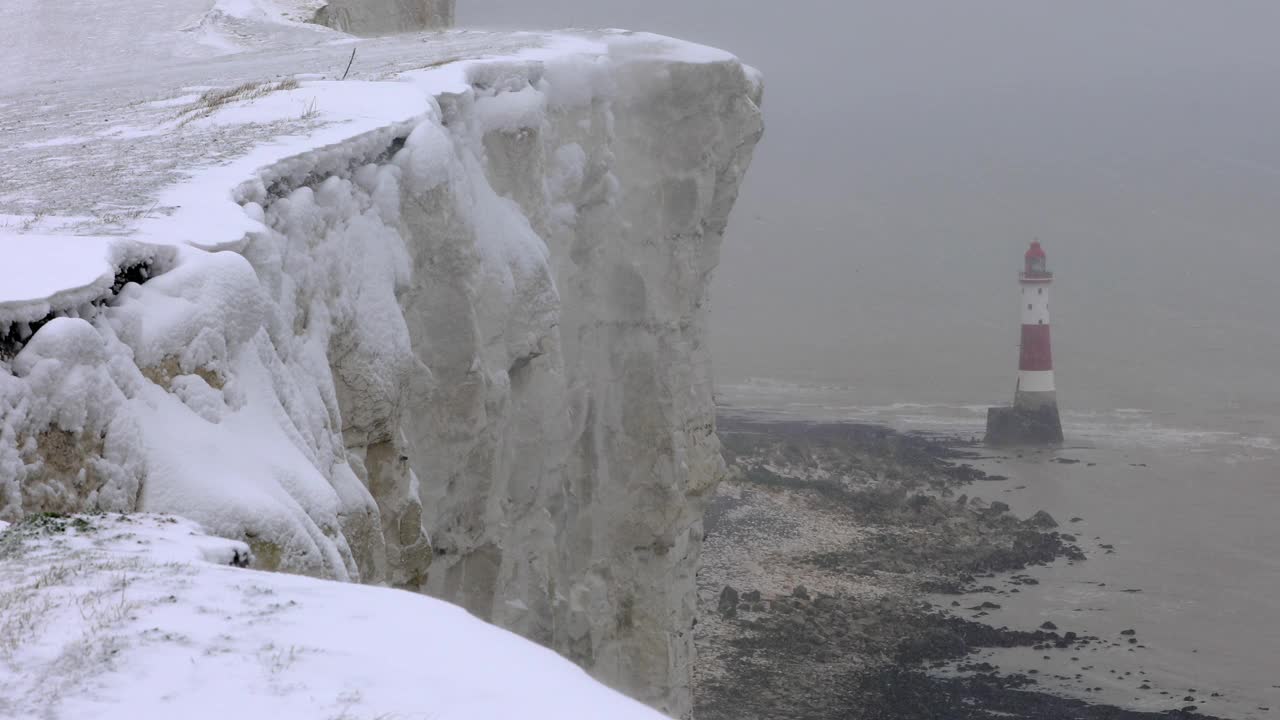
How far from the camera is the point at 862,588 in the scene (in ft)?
122

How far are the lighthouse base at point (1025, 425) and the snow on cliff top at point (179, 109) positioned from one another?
155 ft

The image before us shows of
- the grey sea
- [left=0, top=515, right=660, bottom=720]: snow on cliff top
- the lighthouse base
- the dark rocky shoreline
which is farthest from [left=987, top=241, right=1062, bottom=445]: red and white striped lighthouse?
[left=0, top=515, right=660, bottom=720]: snow on cliff top

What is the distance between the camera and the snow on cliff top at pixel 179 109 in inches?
291

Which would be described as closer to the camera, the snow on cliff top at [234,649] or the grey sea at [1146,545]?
→ the snow on cliff top at [234,649]

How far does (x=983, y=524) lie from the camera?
4522cm

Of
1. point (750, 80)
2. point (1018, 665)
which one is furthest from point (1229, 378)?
point (750, 80)

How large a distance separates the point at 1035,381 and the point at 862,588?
3185 centimetres

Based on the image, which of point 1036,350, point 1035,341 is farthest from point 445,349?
point 1035,341

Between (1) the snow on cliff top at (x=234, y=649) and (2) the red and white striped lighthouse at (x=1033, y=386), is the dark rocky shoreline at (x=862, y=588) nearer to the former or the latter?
(2) the red and white striped lighthouse at (x=1033, y=386)

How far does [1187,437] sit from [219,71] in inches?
2313

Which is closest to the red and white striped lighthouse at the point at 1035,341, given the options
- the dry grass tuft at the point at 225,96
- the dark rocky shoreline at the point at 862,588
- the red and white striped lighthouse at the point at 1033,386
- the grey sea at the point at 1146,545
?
the red and white striped lighthouse at the point at 1033,386

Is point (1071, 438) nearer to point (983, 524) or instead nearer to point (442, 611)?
point (983, 524)

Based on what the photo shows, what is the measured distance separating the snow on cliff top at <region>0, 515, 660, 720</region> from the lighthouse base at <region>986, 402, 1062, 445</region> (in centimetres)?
6230

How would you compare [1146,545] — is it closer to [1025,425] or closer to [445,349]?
[1025,425]
